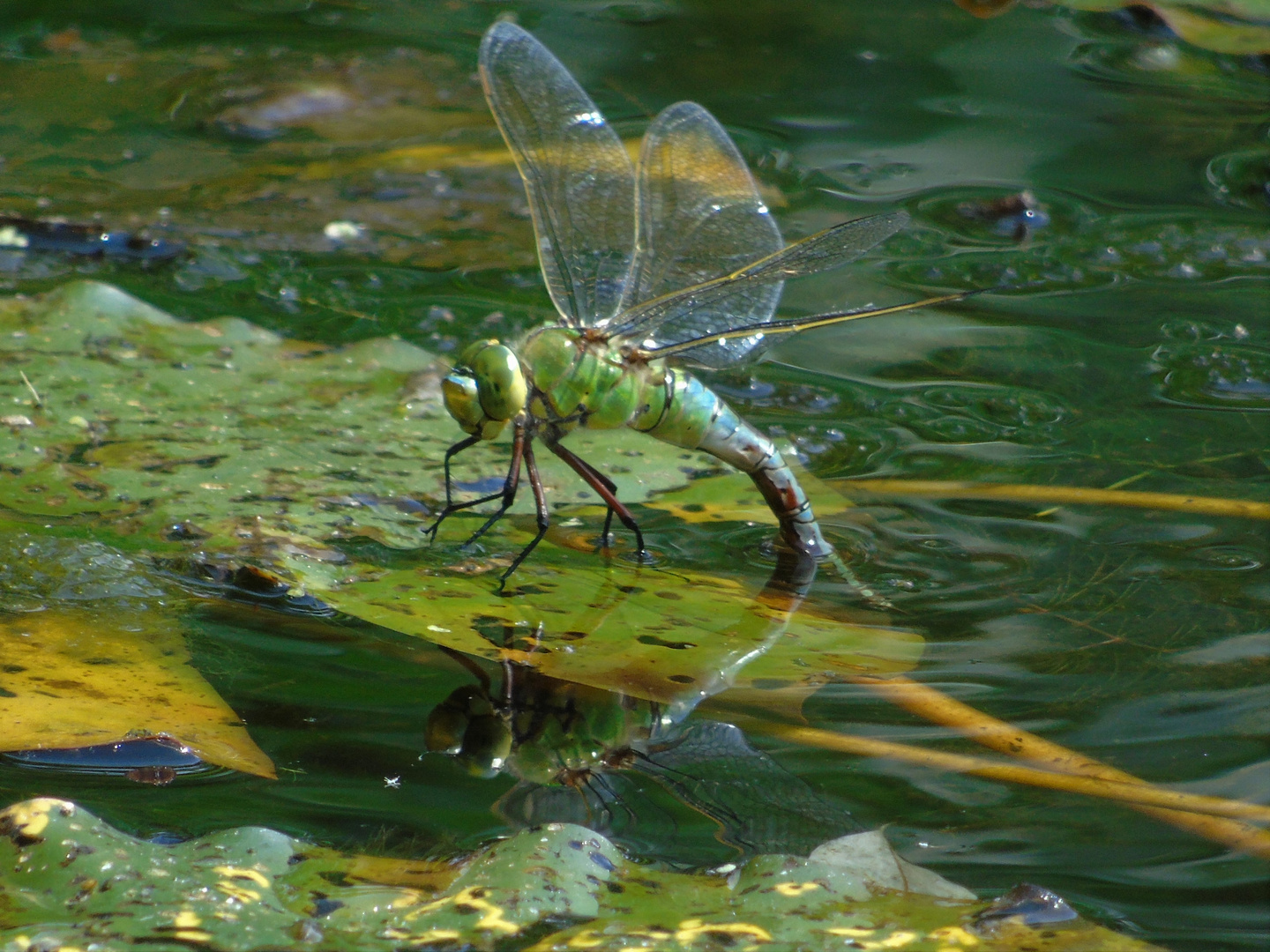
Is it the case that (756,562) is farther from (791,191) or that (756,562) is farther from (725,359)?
(791,191)

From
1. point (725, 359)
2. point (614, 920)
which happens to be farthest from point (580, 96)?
point (614, 920)

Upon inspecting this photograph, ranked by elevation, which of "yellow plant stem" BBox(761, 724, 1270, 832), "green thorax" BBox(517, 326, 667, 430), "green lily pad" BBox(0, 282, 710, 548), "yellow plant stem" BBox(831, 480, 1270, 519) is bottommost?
"yellow plant stem" BBox(831, 480, 1270, 519)

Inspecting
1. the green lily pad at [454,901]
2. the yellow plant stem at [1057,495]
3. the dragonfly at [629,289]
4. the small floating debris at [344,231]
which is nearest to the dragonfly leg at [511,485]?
the dragonfly at [629,289]

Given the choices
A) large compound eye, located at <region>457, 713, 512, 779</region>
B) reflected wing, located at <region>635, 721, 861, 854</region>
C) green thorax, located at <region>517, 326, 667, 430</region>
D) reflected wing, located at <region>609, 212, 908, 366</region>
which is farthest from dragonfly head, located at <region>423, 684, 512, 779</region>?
reflected wing, located at <region>609, 212, 908, 366</region>

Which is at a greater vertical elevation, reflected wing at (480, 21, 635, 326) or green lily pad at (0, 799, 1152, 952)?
reflected wing at (480, 21, 635, 326)

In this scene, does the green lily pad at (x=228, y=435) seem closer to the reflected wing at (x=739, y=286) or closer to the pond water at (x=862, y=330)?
the pond water at (x=862, y=330)

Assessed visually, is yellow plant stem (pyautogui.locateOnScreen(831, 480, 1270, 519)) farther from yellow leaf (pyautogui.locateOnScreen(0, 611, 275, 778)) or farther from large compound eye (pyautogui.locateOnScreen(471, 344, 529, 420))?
yellow leaf (pyautogui.locateOnScreen(0, 611, 275, 778))

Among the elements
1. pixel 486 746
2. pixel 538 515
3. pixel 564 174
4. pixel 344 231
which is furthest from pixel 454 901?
pixel 344 231
